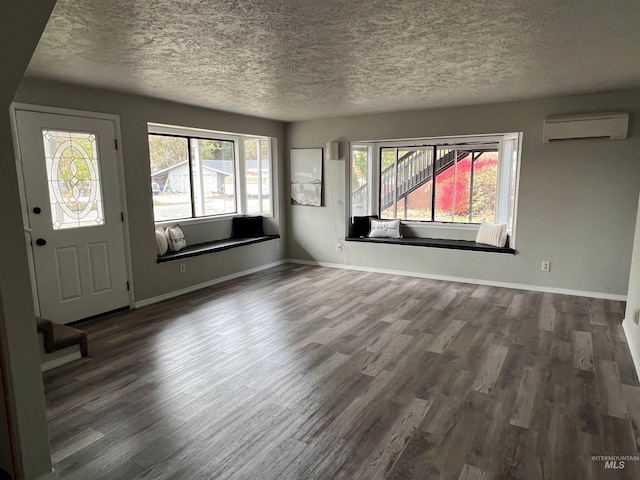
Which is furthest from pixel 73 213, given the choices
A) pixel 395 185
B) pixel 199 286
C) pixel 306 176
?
pixel 395 185

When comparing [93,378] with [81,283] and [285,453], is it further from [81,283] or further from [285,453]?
[285,453]

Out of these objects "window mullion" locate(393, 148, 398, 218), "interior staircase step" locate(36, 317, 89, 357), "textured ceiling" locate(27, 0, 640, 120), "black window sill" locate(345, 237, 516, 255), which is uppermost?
"textured ceiling" locate(27, 0, 640, 120)

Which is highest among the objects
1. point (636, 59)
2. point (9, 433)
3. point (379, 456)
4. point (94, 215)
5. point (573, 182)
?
point (636, 59)

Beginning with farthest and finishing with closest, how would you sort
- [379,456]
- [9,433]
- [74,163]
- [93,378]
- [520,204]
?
[520,204], [74,163], [93,378], [379,456], [9,433]

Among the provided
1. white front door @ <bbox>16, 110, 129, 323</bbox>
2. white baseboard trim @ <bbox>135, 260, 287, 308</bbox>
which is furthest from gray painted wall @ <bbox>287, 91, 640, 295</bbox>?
white front door @ <bbox>16, 110, 129, 323</bbox>

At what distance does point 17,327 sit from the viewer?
175 centimetres

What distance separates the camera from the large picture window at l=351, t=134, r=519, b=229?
553 cm

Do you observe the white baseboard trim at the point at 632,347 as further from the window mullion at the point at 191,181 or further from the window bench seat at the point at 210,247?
the window mullion at the point at 191,181

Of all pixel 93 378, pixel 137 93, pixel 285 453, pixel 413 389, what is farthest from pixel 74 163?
pixel 413 389

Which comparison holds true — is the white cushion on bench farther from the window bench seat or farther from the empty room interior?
the window bench seat

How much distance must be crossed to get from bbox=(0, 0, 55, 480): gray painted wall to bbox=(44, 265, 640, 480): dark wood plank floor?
25 centimetres

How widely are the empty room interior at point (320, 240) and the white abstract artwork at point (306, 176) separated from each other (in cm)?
4

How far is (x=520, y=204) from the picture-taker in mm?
5039

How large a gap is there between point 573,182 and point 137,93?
503 centimetres
